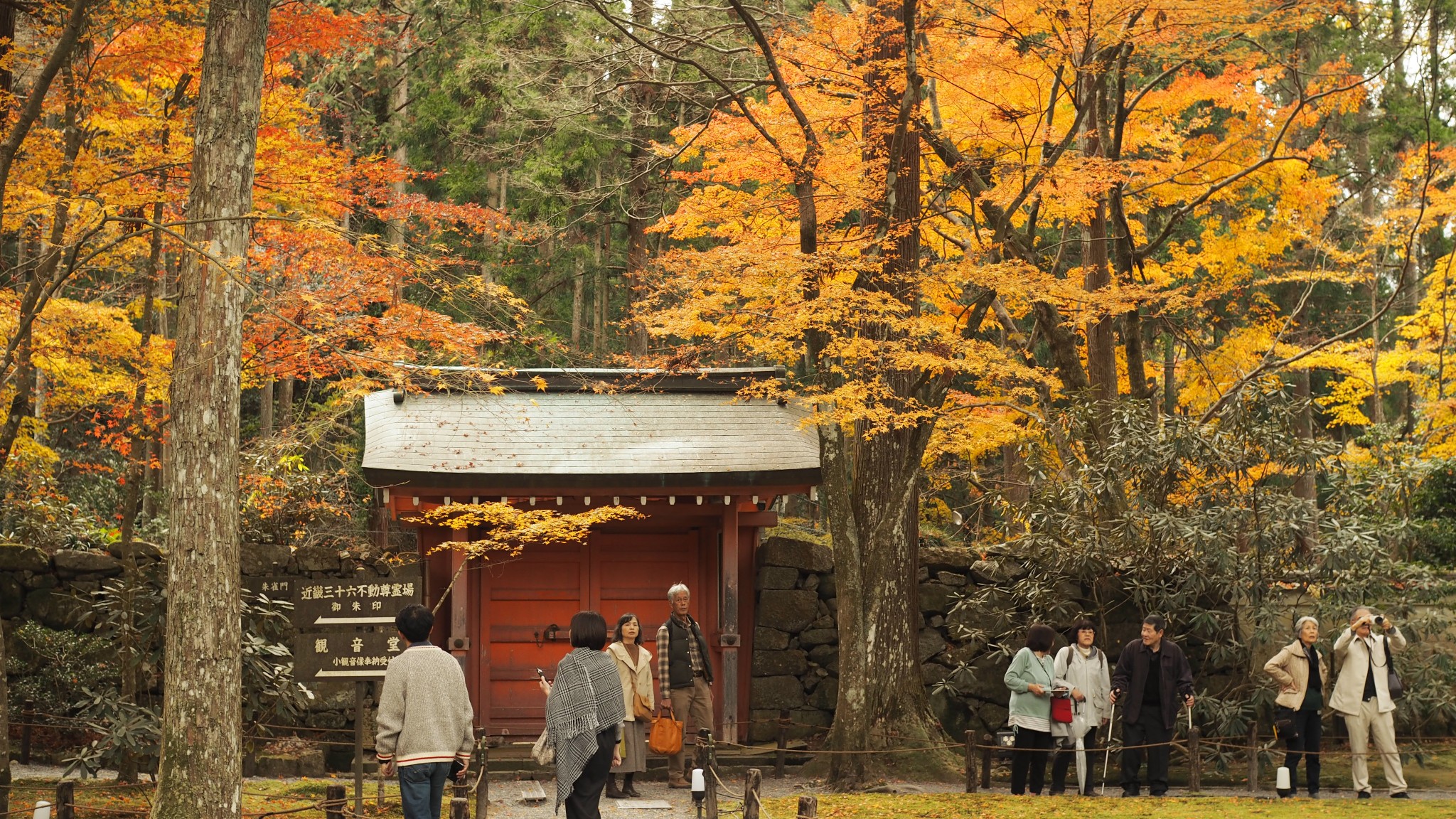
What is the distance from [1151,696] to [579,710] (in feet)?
19.5

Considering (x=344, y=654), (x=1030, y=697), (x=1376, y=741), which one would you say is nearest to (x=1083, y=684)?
(x=1030, y=697)

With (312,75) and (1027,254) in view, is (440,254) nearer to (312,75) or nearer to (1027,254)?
(312,75)

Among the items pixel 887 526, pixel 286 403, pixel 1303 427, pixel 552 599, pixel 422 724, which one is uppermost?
pixel 286 403

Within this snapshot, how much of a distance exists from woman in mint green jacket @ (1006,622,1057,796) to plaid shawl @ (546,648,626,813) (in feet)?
15.1

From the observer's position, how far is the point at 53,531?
44.0 feet

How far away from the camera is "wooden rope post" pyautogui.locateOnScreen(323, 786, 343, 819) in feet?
21.2

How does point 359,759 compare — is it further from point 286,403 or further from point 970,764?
point 286,403

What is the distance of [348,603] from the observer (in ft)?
31.0

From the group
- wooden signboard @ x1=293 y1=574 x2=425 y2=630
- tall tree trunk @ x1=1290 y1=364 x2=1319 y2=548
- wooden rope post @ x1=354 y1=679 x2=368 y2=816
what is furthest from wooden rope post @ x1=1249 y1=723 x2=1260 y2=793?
tall tree trunk @ x1=1290 y1=364 x2=1319 y2=548

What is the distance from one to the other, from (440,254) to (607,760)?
53.7 feet

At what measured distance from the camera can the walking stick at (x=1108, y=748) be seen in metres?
10.8

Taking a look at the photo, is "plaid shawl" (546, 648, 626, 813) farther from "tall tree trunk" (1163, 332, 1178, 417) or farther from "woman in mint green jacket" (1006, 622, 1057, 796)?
"tall tree trunk" (1163, 332, 1178, 417)

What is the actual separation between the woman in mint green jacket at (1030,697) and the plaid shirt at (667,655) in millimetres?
2719

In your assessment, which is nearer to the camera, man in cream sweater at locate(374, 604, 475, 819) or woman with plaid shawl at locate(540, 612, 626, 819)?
man in cream sweater at locate(374, 604, 475, 819)
